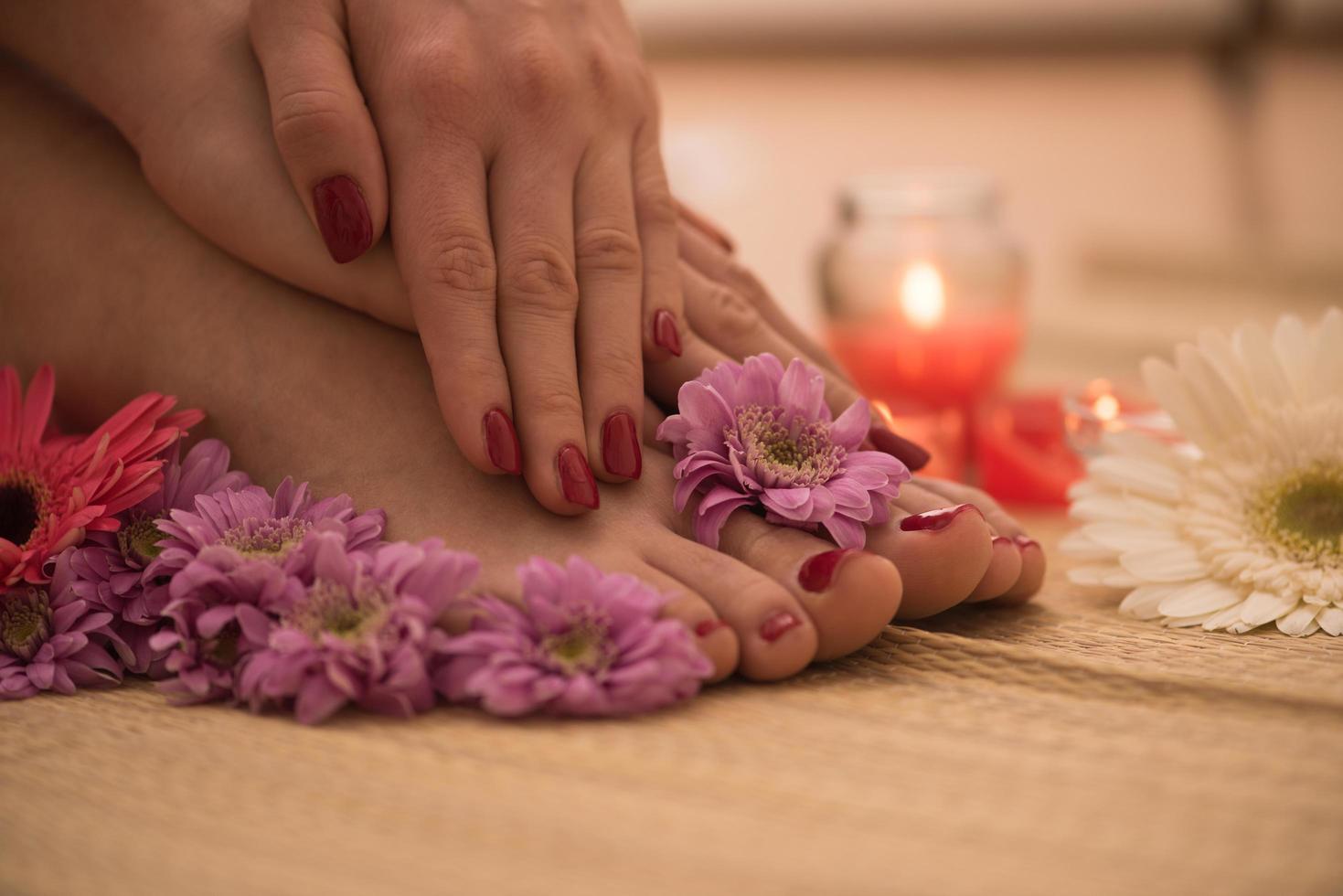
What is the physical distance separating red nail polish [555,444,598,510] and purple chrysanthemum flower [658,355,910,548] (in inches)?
1.8

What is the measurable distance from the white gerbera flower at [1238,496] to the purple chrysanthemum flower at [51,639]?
52cm

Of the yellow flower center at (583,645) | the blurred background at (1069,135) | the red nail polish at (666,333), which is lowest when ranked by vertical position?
the yellow flower center at (583,645)

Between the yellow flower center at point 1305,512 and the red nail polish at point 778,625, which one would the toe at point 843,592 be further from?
the yellow flower center at point 1305,512

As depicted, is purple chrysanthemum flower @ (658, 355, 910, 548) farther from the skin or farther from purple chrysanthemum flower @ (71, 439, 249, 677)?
purple chrysanthemum flower @ (71, 439, 249, 677)

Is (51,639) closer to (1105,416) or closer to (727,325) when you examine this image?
(727,325)

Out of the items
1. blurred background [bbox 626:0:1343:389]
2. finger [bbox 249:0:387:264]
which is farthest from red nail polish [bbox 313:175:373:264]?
blurred background [bbox 626:0:1343:389]

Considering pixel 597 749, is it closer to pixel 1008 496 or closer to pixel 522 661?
pixel 522 661

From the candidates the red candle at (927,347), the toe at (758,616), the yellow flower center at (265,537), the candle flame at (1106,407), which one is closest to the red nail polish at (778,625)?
the toe at (758,616)

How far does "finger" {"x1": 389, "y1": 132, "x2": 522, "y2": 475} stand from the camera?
68 centimetres

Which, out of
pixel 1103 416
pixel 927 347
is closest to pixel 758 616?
pixel 1103 416

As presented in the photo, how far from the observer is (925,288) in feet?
4.45

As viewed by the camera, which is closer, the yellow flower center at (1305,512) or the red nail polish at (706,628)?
the red nail polish at (706,628)

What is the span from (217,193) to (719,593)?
0.37 m

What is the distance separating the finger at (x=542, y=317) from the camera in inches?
26.4
